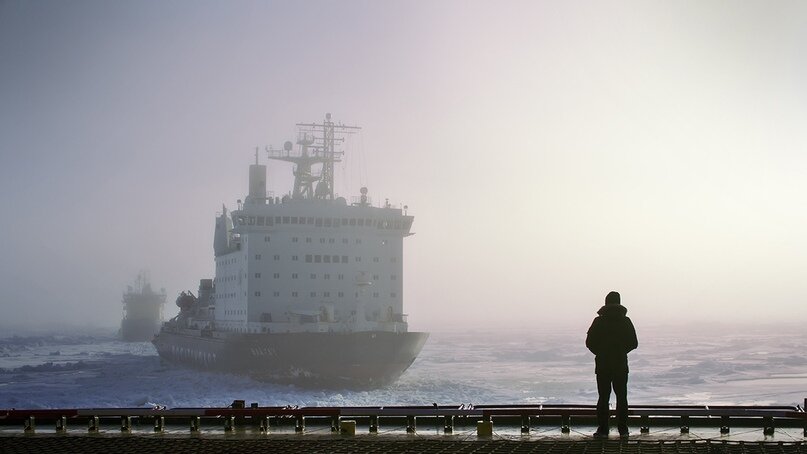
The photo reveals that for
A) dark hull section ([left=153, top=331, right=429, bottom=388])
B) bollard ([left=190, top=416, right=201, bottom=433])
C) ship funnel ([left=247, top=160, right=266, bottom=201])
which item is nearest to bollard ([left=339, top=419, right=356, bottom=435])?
bollard ([left=190, top=416, right=201, bottom=433])

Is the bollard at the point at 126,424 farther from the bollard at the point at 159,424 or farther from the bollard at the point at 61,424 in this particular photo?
the bollard at the point at 61,424

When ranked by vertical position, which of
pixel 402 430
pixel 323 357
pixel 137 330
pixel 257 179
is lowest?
pixel 323 357

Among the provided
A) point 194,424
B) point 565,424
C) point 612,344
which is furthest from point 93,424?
point 612,344

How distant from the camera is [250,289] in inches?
1921

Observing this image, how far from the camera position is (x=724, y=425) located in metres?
10.4

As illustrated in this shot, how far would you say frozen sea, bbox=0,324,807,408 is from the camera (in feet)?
142

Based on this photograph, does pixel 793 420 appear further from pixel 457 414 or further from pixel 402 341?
pixel 402 341

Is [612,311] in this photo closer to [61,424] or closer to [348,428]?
[348,428]

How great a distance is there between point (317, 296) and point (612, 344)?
40.0 m

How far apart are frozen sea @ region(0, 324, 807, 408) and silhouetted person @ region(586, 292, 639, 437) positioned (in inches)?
1208

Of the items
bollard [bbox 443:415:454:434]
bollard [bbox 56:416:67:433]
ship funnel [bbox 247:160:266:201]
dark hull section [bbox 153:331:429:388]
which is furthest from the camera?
ship funnel [bbox 247:160:266:201]

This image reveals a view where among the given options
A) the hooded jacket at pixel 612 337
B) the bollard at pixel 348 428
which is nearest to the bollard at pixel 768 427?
the hooded jacket at pixel 612 337

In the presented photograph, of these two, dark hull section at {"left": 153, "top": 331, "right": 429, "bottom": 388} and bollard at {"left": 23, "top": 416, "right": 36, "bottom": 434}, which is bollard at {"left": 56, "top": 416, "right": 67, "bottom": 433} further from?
dark hull section at {"left": 153, "top": 331, "right": 429, "bottom": 388}

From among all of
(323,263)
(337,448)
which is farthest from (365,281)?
(337,448)
